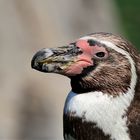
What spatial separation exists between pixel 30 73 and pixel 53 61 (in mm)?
4396

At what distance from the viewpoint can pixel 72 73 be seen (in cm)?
489

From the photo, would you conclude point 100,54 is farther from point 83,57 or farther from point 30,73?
point 30,73

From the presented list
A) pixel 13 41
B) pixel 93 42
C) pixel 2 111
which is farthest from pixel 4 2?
pixel 93 42

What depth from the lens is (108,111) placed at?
16.0 ft

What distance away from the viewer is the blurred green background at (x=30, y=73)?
29.9ft

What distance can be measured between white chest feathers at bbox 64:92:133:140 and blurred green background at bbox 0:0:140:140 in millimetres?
4083

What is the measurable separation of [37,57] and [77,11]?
5.02 m

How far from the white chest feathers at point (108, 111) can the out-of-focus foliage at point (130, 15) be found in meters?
7.72

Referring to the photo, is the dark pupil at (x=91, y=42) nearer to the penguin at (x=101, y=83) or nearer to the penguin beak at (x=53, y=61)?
the penguin at (x=101, y=83)

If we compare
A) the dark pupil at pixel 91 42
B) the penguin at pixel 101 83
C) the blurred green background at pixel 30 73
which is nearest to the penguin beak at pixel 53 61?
the penguin at pixel 101 83

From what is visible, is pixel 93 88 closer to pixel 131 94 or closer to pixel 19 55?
pixel 131 94

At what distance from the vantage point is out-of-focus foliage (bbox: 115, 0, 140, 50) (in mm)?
12844

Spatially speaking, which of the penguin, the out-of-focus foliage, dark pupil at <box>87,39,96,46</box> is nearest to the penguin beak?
the penguin

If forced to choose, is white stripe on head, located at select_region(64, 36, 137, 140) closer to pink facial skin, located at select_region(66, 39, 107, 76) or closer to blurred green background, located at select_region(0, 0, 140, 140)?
pink facial skin, located at select_region(66, 39, 107, 76)
